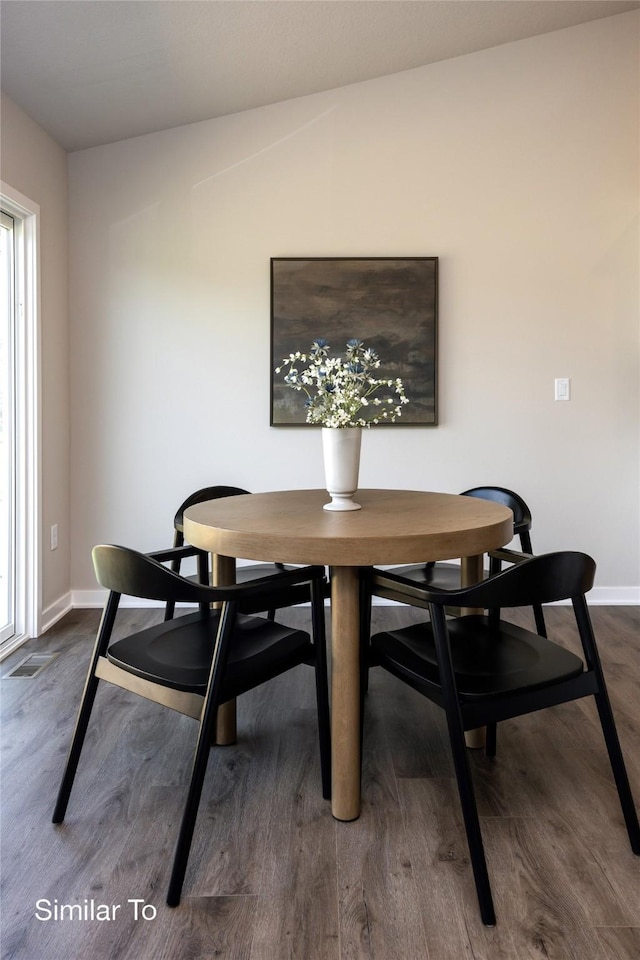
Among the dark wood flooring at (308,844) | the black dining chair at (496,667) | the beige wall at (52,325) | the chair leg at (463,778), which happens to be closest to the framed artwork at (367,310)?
the beige wall at (52,325)

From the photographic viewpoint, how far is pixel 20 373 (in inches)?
118

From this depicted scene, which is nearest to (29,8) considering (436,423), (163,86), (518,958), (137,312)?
(163,86)

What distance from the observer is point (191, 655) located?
1.60m

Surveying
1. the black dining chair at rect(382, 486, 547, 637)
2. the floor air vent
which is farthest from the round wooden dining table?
the floor air vent

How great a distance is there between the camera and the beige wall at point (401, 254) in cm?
343

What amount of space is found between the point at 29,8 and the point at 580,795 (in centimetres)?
320

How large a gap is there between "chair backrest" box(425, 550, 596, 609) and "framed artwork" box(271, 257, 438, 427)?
2.12 metres

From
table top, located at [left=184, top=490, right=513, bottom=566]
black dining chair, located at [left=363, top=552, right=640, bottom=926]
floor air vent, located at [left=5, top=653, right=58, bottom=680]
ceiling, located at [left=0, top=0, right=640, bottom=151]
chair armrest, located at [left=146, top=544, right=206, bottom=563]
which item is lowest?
floor air vent, located at [left=5, top=653, right=58, bottom=680]

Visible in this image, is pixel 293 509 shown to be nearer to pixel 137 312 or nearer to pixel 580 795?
pixel 580 795

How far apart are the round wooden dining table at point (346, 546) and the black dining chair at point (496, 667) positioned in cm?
10

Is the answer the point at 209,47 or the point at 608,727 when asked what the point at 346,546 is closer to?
the point at 608,727

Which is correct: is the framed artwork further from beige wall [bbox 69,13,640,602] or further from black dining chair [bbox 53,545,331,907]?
black dining chair [bbox 53,545,331,907]

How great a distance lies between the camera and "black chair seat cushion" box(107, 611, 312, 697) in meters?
1.48

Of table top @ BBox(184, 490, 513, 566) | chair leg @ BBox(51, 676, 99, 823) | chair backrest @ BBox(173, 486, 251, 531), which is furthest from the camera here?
chair backrest @ BBox(173, 486, 251, 531)
